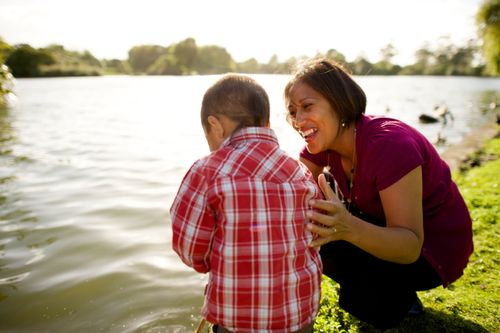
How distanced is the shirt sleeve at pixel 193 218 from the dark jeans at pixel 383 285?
1.14m

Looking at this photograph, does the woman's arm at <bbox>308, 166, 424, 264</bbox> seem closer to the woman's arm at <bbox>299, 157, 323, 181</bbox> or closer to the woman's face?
the woman's face

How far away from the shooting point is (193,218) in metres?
1.61

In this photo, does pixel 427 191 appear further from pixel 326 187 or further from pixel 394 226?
pixel 326 187

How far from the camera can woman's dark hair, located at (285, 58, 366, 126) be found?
7.37 ft

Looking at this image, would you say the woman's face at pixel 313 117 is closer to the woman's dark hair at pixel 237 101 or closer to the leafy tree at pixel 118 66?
the woman's dark hair at pixel 237 101

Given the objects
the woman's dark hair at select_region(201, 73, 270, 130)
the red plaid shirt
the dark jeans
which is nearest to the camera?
the red plaid shirt

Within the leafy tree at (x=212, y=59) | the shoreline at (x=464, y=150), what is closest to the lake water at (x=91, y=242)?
the shoreline at (x=464, y=150)

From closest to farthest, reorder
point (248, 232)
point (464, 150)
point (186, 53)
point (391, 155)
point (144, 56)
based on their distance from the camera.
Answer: point (248, 232) → point (391, 155) → point (464, 150) → point (186, 53) → point (144, 56)

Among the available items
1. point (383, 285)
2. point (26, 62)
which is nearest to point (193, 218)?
point (383, 285)

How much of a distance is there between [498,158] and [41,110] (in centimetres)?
1895

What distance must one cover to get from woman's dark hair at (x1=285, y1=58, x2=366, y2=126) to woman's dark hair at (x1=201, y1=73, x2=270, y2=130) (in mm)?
584

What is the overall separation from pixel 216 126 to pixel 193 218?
1.57ft

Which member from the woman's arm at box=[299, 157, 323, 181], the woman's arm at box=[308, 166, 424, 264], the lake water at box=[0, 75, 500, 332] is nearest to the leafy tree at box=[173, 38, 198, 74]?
the lake water at box=[0, 75, 500, 332]

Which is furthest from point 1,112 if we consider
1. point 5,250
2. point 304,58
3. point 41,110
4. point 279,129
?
point 304,58
